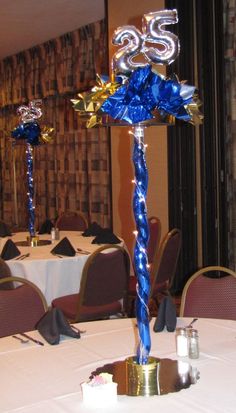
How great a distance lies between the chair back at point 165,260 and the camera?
429 centimetres

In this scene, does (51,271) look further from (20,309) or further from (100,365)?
(100,365)

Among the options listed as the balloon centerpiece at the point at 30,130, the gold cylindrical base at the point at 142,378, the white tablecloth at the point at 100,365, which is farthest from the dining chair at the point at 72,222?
the gold cylindrical base at the point at 142,378

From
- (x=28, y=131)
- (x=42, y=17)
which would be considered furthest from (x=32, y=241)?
(x=42, y=17)

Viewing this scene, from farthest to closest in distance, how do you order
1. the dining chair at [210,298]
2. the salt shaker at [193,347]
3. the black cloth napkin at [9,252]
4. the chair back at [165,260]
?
the chair back at [165,260] → the black cloth napkin at [9,252] → the dining chair at [210,298] → the salt shaker at [193,347]

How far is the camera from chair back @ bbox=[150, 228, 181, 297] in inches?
169

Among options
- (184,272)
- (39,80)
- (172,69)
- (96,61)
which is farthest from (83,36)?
(184,272)

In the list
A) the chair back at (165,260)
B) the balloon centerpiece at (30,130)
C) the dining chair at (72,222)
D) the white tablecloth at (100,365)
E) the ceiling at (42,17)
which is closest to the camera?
the white tablecloth at (100,365)

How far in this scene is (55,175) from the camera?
30.3 feet

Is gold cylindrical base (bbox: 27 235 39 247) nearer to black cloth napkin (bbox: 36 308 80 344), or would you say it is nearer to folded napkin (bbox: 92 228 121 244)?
folded napkin (bbox: 92 228 121 244)

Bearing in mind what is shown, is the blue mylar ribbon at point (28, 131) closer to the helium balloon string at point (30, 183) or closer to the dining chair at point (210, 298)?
the helium balloon string at point (30, 183)

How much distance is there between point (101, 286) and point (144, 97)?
219 cm

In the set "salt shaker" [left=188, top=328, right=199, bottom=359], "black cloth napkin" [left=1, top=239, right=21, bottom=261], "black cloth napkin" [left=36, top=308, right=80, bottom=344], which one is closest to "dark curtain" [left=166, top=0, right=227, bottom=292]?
"black cloth napkin" [left=1, top=239, right=21, bottom=261]

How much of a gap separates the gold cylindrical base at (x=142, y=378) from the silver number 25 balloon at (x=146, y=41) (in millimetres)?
922

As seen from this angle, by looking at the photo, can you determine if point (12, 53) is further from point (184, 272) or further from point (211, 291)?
point (211, 291)
